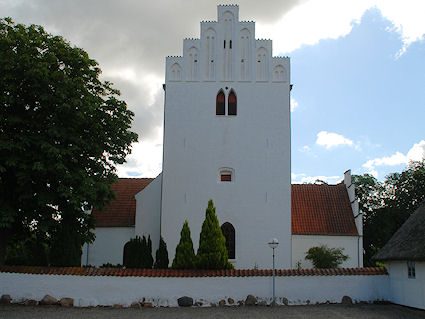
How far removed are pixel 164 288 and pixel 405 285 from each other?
830 centimetres

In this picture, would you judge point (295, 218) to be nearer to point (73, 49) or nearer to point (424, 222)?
point (424, 222)

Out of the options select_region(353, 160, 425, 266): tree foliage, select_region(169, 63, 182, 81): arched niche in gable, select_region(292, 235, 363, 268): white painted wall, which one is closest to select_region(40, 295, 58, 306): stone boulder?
select_region(169, 63, 182, 81): arched niche in gable

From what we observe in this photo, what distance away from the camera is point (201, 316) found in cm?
1326

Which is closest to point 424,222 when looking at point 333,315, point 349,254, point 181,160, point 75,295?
point 333,315

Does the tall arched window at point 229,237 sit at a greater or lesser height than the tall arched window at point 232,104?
lesser

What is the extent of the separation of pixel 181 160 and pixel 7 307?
33.2ft

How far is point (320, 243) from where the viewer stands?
25000mm

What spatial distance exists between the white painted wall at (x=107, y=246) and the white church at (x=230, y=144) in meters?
2.08

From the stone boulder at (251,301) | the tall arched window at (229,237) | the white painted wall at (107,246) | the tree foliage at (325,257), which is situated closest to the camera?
the stone boulder at (251,301)

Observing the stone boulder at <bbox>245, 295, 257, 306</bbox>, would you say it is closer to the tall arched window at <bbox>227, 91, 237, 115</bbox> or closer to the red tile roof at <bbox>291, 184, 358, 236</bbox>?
the tall arched window at <bbox>227, 91, 237, 115</bbox>

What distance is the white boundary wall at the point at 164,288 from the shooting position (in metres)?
14.8

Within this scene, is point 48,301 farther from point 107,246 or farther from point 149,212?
point 107,246

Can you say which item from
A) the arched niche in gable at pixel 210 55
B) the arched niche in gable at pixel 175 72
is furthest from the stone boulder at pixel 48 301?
the arched niche in gable at pixel 210 55

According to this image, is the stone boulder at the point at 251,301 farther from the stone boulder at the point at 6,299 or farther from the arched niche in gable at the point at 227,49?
the arched niche in gable at the point at 227,49
